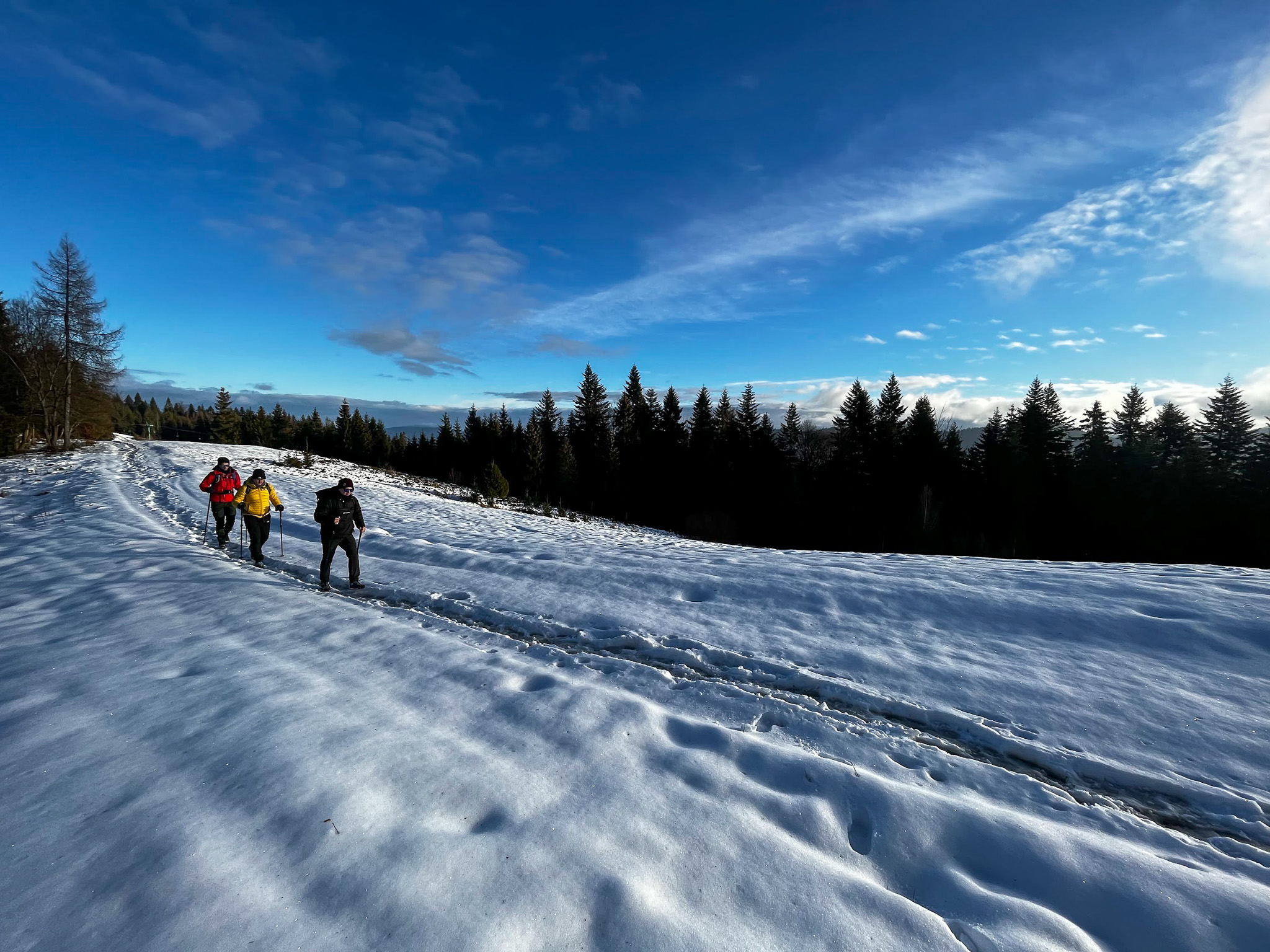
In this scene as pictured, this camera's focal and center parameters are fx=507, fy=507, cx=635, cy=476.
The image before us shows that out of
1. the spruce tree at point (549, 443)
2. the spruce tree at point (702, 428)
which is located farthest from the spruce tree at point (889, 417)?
the spruce tree at point (549, 443)

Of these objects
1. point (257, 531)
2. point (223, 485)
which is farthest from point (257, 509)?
point (223, 485)

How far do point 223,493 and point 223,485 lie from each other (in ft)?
0.62

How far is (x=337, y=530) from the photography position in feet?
28.0

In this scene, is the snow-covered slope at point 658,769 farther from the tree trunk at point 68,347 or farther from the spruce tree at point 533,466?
the spruce tree at point 533,466

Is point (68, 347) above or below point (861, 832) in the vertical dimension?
above

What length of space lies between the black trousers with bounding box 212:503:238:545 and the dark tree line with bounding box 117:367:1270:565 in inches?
589

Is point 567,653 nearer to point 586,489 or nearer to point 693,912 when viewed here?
point 693,912

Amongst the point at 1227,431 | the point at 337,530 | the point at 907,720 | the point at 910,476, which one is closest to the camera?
the point at 907,720

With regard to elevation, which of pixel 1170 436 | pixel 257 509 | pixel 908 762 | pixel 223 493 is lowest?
pixel 908 762

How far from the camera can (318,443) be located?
79.4m

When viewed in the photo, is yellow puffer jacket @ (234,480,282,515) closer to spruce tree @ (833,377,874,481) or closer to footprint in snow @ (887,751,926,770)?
footprint in snow @ (887,751,926,770)

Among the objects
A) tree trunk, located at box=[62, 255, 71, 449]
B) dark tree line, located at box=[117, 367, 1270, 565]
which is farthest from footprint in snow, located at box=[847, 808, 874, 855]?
tree trunk, located at box=[62, 255, 71, 449]

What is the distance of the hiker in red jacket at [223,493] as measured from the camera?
1138cm

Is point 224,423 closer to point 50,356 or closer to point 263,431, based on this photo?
point 263,431
